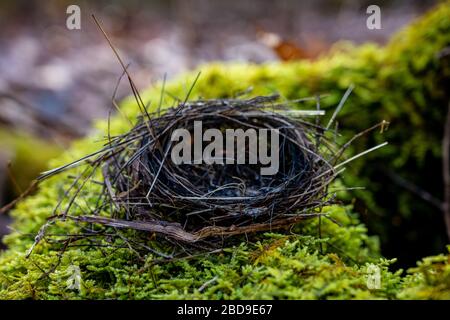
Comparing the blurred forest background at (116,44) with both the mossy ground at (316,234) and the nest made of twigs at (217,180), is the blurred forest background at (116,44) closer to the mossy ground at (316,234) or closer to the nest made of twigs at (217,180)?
the mossy ground at (316,234)

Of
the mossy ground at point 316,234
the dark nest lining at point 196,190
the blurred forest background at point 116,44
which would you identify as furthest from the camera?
the blurred forest background at point 116,44

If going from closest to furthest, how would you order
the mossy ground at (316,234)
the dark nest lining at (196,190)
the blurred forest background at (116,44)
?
1. the mossy ground at (316,234)
2. the dark nest lining at (196,190)
3. the blurred forest background at (116,44)

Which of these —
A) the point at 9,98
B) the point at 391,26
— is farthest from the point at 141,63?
the point at 391,26

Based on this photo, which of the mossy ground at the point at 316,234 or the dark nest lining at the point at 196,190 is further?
the dark nest lining at the point at 196,190

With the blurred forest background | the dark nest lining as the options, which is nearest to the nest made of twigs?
the dark nest lining

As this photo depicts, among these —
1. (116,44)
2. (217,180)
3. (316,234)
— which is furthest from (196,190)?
(116,44)

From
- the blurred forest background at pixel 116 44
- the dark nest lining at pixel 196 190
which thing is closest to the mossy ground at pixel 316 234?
the dark nest lining at pixel 196 190

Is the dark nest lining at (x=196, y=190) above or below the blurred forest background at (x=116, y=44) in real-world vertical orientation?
below
